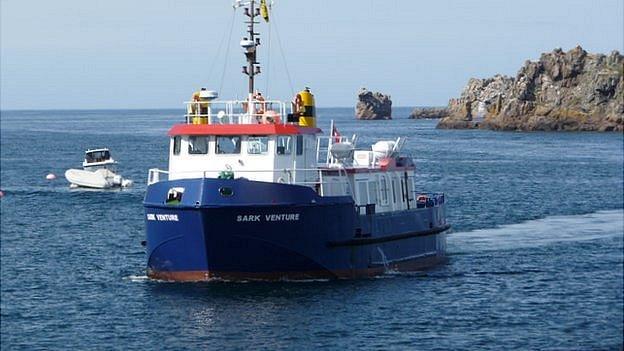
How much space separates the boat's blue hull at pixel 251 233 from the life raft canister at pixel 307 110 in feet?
10.0

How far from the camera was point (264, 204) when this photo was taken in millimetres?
33156

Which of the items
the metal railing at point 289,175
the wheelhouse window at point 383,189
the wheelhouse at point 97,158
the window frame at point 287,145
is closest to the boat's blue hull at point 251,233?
the metal railing at point 289,175

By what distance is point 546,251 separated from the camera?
44125 mm

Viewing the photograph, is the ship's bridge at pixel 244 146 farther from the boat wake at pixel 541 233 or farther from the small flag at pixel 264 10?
the boat wake at pixel 541 233

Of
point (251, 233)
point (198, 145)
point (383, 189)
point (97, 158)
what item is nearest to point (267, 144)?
point (198, 145)

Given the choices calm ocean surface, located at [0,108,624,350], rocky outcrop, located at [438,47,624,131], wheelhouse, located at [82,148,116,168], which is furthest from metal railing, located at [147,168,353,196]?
rocky outcrop, located at [438,47,624,131]

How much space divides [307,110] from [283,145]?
6.69 ft

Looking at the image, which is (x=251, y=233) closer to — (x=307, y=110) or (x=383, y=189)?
→ (x=307, y=110)

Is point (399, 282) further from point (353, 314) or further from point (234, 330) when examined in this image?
point (234, 330)

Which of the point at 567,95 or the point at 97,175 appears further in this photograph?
the point at 567,95

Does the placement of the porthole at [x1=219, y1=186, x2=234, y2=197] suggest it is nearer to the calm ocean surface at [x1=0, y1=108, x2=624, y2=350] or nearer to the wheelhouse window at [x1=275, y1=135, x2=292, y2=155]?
the calm ocean surface at [x1=0, y1=108, x2=624, y2=350]

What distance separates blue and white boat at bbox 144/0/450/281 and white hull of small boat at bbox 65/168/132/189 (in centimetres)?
3632

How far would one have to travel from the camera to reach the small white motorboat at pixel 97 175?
74250 millimetres

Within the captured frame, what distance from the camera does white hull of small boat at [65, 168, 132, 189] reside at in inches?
2918
